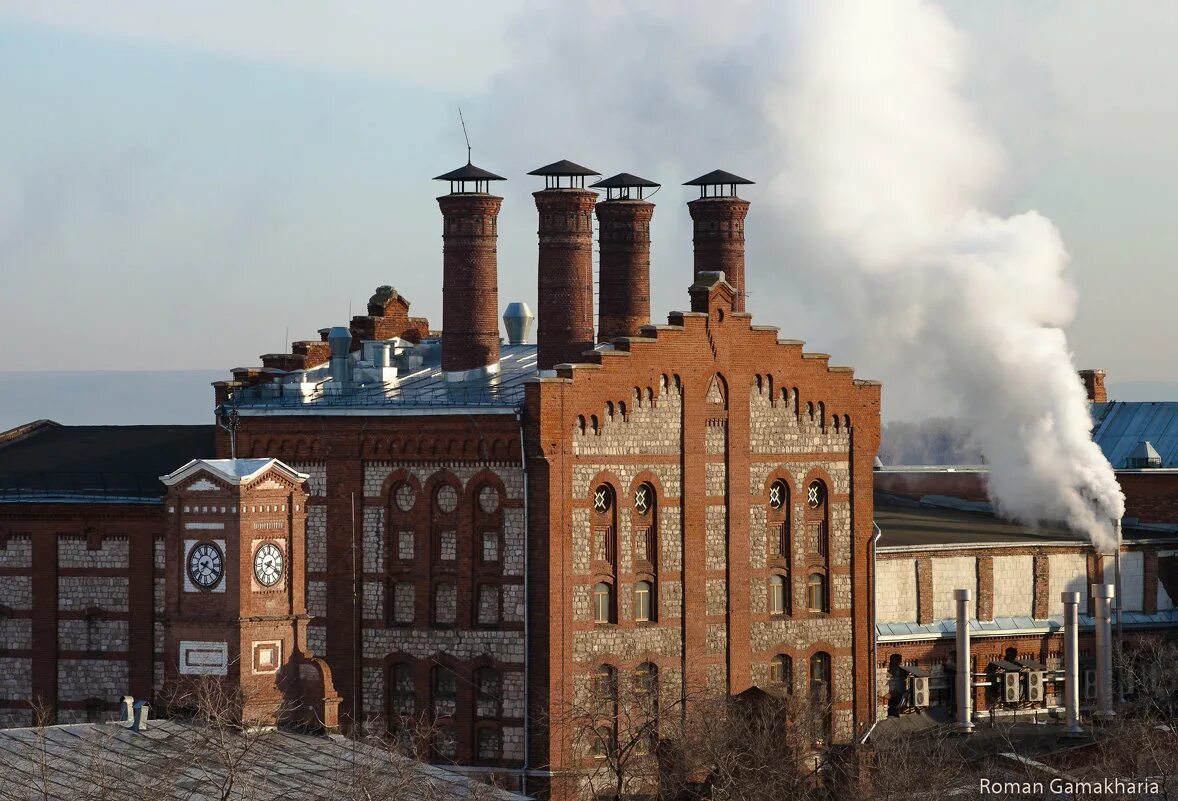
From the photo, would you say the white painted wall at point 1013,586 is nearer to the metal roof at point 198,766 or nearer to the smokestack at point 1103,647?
the smokestack at point 1103,647

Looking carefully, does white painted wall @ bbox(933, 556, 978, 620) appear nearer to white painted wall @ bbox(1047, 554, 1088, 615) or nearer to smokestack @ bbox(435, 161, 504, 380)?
white painted wall @ bbox(1047, 554, 1088, 615)

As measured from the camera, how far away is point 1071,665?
78875 millimetres

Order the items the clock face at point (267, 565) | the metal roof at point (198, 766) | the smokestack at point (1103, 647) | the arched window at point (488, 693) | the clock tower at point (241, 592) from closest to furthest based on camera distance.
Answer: the metal roof at point (198, 766), the clock tower at point (241, 592), the clock face at point (267, 565), the arched window at point (488, 693), the smokestack at point (1103, 647)

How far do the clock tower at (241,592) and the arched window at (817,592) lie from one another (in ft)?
56.9

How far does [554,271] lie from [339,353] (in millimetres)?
6801

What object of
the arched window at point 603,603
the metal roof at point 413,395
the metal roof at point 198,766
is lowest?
the metal roof at point 198,766

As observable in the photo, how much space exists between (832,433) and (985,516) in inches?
651

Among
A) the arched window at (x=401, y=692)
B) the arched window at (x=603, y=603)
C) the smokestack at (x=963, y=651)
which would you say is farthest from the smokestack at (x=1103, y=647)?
the arched window at (x=401, y=692)

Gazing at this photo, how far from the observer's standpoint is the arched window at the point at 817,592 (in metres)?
76.9

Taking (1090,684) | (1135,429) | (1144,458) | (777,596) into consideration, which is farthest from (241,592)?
(1135,429)

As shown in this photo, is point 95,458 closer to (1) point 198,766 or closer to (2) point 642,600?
(2) point 642,600

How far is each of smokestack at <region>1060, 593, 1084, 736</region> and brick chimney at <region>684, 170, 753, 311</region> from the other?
41.4 feet

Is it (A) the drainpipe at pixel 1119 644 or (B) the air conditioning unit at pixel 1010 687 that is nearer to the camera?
(A) the drainpipe at pixel 1119 644

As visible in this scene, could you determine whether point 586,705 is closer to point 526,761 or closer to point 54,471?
point 526,761
